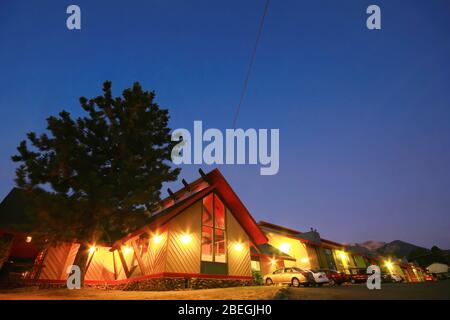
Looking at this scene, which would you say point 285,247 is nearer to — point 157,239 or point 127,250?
point 127,250

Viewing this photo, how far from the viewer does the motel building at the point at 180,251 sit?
1324 cm

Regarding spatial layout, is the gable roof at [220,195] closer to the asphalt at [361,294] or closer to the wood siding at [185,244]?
the wood siding at [185,244]

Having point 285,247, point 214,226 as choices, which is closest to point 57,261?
point 214,226

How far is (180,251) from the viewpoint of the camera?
13477 millimetres

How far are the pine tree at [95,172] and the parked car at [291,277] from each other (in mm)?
9901

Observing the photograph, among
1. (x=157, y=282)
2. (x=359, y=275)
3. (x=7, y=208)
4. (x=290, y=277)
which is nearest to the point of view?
(x=157, y=282)

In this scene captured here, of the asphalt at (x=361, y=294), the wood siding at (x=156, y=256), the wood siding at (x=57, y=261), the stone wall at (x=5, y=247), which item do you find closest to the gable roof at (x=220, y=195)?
the wood siding at (x=156, y=256)

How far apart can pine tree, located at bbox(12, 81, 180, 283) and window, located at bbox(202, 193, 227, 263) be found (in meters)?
3.15

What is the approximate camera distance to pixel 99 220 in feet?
41.5

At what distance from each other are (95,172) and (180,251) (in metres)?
6.18

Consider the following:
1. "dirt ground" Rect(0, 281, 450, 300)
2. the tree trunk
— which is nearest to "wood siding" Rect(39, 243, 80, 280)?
the tree trunk

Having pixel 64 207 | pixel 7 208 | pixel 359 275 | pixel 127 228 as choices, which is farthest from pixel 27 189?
pixel 359 275
